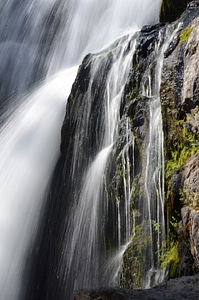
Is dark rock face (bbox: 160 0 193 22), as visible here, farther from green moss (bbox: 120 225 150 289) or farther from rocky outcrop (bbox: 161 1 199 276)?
green moss (bbox: 120 225 150 289)

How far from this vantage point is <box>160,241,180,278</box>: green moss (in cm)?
466

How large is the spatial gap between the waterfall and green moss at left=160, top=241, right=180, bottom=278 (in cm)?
229

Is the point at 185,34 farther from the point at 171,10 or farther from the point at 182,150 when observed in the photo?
the point at 171,10

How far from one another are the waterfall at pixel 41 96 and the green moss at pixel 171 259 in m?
2.29

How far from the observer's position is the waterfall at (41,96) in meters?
8.32

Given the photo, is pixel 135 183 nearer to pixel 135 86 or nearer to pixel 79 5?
pixel 135 86

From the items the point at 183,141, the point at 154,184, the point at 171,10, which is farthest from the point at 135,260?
the point at 171,10

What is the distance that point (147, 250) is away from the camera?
5473mm

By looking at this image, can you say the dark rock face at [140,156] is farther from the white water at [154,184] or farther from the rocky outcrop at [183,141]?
the white water at [154,184]

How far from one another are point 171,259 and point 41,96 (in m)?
8.09

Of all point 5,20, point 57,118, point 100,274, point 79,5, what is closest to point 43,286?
point 100,274

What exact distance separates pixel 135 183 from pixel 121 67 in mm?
3227

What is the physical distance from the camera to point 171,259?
15.7ft

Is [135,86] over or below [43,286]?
over
